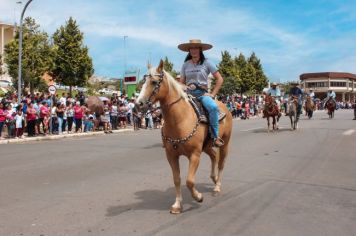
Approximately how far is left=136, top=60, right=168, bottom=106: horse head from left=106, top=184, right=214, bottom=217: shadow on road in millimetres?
1699

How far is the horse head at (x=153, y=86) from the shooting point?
19.4 feet

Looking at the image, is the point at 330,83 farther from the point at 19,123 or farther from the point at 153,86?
the point at 153,86

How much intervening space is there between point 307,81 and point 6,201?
131087 millimetres

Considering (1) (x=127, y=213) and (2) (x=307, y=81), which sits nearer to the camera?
(1) (x=127, y=213)

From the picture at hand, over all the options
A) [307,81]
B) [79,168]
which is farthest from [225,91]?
[307,81]

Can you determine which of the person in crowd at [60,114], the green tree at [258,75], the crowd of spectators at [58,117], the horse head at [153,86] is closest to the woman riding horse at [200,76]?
the horse head at [153,86]

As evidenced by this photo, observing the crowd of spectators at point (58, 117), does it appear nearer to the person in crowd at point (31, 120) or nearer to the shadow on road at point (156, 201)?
the person in crowd at point (31, 120)

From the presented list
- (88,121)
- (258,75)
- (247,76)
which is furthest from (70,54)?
(258,75)

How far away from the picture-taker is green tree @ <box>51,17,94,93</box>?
41938mm

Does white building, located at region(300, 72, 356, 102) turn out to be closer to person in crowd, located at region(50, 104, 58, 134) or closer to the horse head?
person in crowd, located at region(50, 104, 58, 134)

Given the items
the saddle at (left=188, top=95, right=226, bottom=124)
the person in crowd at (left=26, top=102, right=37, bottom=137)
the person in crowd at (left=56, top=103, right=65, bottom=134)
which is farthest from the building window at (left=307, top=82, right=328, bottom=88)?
the saddle at (left=188, top=95, right=226, bottom=124)

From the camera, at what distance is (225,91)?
63.8 metres

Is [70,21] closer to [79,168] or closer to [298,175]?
[79,168]

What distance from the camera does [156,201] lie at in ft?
23.2
